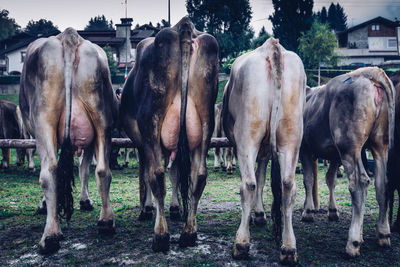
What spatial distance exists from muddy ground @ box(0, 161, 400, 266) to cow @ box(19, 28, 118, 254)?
36cm

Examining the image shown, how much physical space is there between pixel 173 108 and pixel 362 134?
2.78m

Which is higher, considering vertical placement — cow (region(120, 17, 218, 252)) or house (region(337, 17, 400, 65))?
house (region(337, 17, 400, 65))

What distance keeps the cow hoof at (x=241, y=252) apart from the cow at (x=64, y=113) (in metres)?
2.02

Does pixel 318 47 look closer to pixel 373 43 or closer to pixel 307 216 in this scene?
pixel 373 43

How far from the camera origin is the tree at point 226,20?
56938mm

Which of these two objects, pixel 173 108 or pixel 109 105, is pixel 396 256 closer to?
pixel 173 108

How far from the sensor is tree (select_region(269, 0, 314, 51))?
56.1m

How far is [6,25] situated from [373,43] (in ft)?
292

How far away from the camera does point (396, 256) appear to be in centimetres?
489

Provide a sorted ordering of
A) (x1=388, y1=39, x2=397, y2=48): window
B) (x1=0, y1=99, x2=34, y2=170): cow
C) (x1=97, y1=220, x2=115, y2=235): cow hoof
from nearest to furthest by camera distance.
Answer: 1. (x1=97, y1=220, x2=115, y2=235): cow hoof
2. (x1=0, y1=99, x2=34, y2=170): cow
3. (x1=388, y1=39, x2=397, y2=48): window

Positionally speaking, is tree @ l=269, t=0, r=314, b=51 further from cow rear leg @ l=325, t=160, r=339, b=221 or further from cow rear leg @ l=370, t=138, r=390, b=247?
cow rear leg @ l=370, t=138, r=390, b=247

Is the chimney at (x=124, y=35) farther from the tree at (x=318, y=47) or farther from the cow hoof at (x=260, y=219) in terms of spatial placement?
the cow hoof at (x=260, y=219)

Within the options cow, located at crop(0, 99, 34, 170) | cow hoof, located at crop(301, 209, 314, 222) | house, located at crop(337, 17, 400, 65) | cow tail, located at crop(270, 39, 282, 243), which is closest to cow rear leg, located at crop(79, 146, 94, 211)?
cow tail, located at crop(270, 39, 282, 243)

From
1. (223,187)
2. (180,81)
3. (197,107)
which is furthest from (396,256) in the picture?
(223,187)
